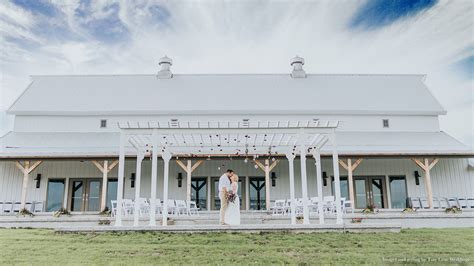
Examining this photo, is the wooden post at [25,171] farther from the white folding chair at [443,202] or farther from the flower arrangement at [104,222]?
the white folding chair at [443,202]

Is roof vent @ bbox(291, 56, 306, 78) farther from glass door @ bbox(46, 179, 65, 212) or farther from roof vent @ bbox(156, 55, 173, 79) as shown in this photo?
glass door @ bbox(46, 179, 65, 212)

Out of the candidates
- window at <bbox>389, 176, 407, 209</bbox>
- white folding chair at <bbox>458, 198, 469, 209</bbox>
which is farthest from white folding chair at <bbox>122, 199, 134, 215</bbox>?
white folding chair at <bbox>458, 198, 469, 209</bbox>

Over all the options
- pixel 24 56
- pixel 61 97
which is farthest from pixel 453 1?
pixel 61 97

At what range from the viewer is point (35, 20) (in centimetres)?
1114

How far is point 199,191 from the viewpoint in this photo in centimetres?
1847

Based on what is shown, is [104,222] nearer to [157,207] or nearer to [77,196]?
[157,207]

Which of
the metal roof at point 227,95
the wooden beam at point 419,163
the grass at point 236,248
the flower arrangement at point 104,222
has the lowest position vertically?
the grass at point 236,248

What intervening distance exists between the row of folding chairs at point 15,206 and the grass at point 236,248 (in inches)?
300

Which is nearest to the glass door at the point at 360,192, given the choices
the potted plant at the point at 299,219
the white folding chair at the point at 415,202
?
the white folding chair at the point at 415,202

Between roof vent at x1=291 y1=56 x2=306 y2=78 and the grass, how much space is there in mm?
13649

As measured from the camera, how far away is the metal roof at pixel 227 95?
2016cm

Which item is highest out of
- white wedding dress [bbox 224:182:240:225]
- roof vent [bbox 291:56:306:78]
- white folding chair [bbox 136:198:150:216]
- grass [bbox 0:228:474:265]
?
roof vent [bbox 291:56:306:78]

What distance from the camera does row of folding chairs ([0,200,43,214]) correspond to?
1673cm

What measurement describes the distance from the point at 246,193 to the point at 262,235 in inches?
347
